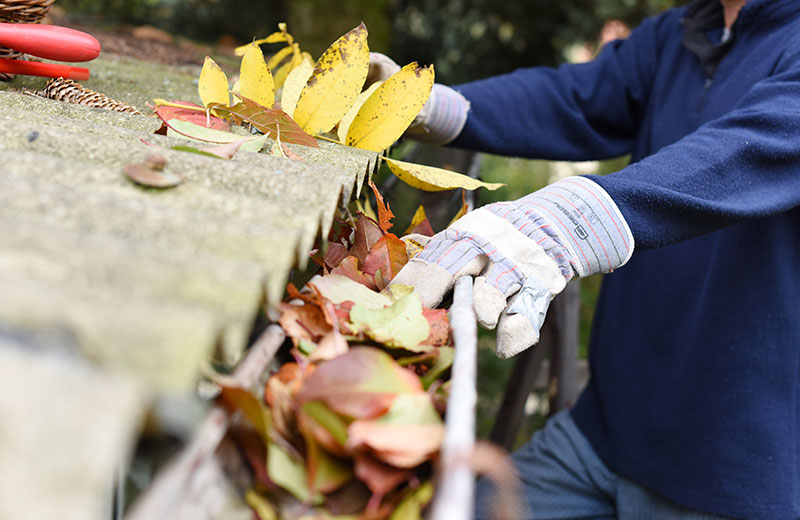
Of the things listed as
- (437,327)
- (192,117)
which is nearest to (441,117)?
(192,117)

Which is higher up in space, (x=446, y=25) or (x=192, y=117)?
(x=192, y=117)

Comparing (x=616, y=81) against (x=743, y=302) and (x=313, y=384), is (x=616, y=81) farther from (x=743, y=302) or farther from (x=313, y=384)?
(x=313, y=384)

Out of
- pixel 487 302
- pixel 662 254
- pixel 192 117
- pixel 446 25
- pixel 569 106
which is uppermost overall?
pixel 192 117

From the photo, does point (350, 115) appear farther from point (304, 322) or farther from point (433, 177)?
point (304, 322)

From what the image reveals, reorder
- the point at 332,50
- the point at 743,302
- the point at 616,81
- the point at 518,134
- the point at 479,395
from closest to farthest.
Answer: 1. the point at 332,50
2. the point at 743,302
3. the point at 518,134
4. the point at 616,81
5. the point at 479,395

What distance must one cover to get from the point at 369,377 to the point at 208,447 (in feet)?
0.50

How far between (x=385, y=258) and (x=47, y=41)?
26.5 inches

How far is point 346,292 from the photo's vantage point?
2.58 ft

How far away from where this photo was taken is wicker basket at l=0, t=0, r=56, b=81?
1107mm

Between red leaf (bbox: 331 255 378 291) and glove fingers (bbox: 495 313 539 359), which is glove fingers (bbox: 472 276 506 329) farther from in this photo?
red leaf (bbox: 331 255 378 291)

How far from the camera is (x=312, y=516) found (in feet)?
1.77

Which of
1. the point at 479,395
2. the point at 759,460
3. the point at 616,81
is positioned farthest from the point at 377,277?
the point at 479,395

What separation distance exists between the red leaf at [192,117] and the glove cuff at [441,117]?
56cm

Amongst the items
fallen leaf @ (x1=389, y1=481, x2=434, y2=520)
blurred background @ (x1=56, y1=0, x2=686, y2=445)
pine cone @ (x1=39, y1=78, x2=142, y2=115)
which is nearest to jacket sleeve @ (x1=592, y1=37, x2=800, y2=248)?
fallen leaf @ (x1=389, y1=481, x2=434, y2=520)
